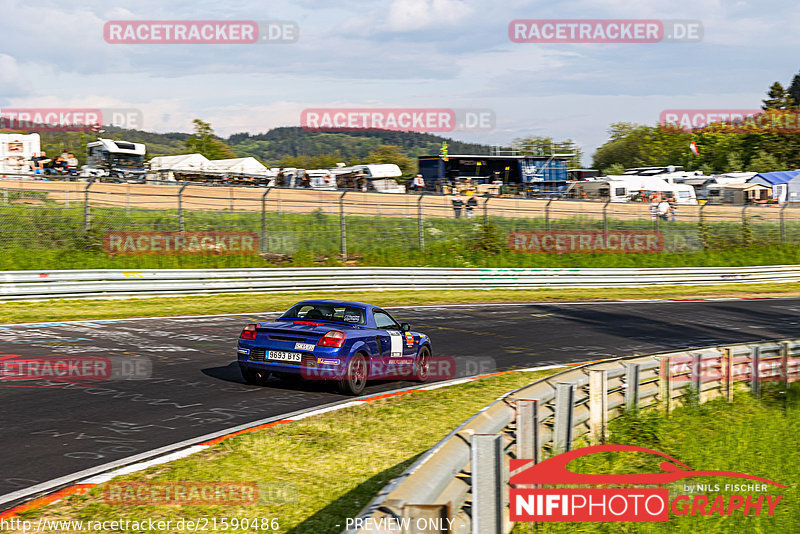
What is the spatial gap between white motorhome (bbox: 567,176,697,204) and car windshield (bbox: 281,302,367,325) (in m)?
40.3

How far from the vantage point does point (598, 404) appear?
7660mm

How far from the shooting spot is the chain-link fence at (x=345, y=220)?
71.2 feet

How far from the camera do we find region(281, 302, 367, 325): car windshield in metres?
10.3

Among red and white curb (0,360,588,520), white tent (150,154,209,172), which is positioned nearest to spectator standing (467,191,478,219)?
white tent (150,154,209,172)

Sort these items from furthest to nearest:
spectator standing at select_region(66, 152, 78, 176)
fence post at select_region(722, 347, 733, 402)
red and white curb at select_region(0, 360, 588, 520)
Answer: spectator standing at select_region(66, 152, 78, 176) < fence post at select_region(722, 347, 733, 402) < red and white curb at select_region(0, 360, 588, 520)

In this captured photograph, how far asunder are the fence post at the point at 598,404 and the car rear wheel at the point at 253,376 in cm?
438

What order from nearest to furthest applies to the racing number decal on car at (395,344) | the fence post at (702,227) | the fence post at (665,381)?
the fence post at (665,381)
the racing number decal on car at (395,344)
the fence post at (702,227)

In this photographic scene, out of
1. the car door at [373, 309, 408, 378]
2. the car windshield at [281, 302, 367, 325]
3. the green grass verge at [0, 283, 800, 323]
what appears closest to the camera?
the car windshield at [281, 302, 367, 325]

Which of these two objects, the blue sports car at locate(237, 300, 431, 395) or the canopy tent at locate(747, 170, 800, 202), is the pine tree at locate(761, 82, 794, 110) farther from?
the blue sports car at locate(237, 300, 431, 395)

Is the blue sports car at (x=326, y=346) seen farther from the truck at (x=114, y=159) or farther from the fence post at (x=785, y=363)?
the truck at (x=114, y=159)

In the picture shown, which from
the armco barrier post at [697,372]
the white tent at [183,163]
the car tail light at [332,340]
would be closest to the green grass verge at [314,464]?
the car tail light at [332,340]

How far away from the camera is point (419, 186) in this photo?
4625cm

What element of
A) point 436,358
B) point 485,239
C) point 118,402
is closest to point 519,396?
point 118,402

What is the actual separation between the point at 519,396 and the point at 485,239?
2477 cm
